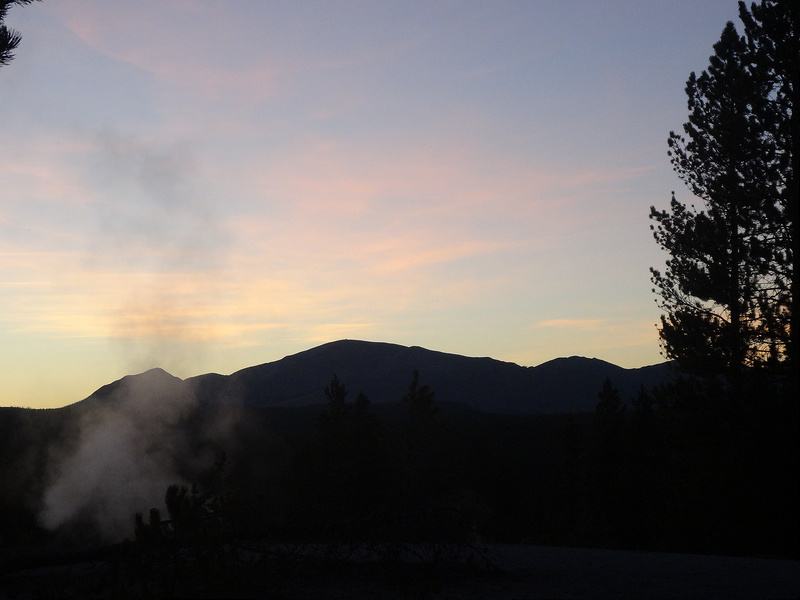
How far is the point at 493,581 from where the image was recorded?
8.94 meters

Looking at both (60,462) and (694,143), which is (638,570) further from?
(60,462)

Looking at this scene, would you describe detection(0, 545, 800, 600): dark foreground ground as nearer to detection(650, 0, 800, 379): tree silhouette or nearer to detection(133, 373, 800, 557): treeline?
detection(133, 373, 800, 557): treeline

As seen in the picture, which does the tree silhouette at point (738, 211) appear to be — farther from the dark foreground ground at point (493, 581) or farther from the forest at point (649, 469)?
the dark foreground ground at point (493, 581)

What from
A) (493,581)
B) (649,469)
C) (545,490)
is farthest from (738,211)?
(545,490)

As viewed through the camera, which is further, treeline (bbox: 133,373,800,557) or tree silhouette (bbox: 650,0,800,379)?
tree silhouette (bbox: 650,0,800,379)

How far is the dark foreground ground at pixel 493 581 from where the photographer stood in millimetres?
7598

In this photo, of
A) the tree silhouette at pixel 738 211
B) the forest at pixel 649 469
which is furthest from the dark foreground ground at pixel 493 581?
the tree silhouette at pixel 738 211

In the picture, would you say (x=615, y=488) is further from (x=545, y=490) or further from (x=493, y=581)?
(x=493, y=581)

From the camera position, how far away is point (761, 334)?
1739cm

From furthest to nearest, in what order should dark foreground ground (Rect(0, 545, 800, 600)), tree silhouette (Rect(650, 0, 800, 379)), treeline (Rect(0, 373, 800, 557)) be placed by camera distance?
tree silhouette (Rect(650, 0, 800, 379)) → treeline (Rect(0, 373, 800, 557)) → dark foreground ground (Rect(0, 545, 800, 600))

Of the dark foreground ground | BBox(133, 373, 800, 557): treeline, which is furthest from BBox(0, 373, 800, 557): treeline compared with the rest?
the dark foreground ground

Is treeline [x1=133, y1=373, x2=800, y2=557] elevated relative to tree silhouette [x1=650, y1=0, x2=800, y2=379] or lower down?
lower down

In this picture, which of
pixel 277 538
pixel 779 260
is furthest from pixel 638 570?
pixel 779 260

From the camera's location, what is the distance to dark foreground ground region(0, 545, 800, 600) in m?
7.60
